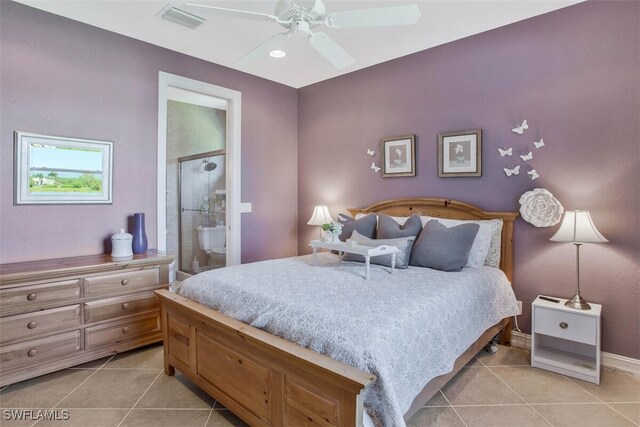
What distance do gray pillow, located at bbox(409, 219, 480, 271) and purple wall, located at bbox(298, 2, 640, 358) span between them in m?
0.58

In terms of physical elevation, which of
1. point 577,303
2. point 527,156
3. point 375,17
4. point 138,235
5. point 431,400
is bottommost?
point 431,400

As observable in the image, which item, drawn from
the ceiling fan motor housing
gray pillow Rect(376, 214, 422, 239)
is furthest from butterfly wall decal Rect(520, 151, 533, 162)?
the ceiling fan motor housing

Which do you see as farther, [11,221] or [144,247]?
[144,247]

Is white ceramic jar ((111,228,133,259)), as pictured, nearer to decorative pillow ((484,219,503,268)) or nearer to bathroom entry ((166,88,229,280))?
bathroom entry ((166,88,229,280))

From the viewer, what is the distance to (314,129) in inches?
174

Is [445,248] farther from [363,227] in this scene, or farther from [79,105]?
[79,105]

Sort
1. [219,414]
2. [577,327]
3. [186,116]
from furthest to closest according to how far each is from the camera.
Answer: [186,116]
[577,327]
[219,414]

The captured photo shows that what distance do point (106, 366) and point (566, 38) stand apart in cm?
430

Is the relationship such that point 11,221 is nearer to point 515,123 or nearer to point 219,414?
point 219,414

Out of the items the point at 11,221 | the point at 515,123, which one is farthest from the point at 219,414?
the point at 515,123

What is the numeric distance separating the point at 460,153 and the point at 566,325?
63.1 inches

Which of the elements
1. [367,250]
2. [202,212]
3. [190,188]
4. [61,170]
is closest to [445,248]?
[367,250]

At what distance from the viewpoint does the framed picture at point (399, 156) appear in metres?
3.51

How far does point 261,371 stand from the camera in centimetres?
170
